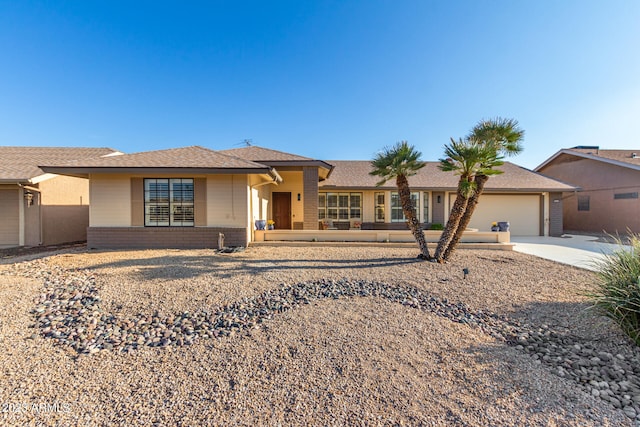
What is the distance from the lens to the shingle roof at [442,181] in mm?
15047

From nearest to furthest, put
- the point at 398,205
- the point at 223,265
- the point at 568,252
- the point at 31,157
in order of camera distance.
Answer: the point at 223,265
the point at 568,252
the point at 31,157
the point at 398,205

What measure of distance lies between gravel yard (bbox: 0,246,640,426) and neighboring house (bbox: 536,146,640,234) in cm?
1657

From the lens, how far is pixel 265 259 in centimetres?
801

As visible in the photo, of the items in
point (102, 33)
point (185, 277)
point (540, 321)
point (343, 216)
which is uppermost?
point (102, 33)

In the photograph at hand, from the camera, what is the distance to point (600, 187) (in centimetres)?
1723

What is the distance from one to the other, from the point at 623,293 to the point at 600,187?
63.7 ft

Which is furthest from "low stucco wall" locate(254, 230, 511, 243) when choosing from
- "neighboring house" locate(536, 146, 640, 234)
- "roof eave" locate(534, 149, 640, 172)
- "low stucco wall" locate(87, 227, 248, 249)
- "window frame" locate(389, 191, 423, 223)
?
"roof eave" locate(534, 149, 640, 172)

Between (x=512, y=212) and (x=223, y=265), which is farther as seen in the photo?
(x=512, y=212)

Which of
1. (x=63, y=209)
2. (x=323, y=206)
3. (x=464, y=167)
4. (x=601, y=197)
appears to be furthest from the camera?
(x=601, y=197)

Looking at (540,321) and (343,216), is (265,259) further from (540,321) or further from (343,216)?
(343,216)

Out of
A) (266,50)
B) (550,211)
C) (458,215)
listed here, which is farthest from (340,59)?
(550,211)

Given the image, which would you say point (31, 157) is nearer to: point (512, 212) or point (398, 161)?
point (398, 161)

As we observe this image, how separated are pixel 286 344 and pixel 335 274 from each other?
10.2 ft

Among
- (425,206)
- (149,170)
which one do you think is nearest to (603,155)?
(425,206)
